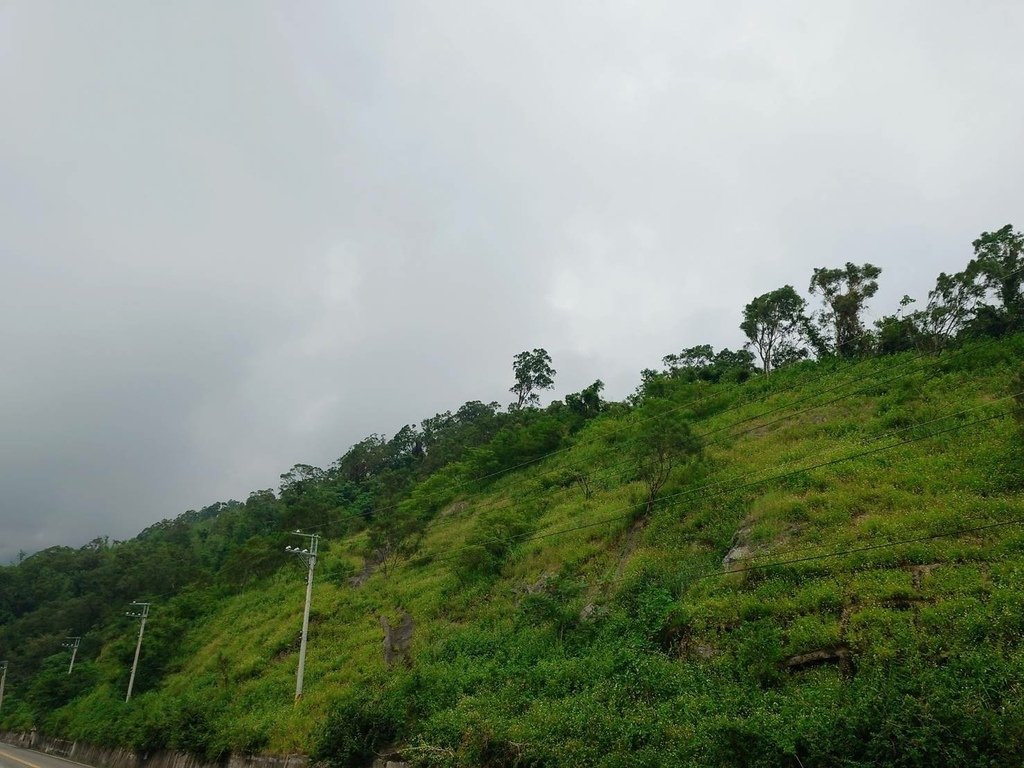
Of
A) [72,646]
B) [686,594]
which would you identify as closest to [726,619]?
[686,594]

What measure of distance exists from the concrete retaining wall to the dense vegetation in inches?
24.2

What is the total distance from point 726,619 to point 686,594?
245 cm

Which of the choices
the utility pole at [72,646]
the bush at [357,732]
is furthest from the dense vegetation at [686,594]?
the utility pole at [72,646]

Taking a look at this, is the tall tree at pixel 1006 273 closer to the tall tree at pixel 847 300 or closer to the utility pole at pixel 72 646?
the tall tree at pixel 847 300

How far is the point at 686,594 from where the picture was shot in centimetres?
1898

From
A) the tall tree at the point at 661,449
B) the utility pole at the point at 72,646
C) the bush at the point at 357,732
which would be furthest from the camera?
the utility pole at the point at 72,646

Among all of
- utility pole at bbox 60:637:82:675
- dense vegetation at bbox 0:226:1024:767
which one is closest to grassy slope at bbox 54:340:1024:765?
dense vegetation at bbox 0:226:1024:767

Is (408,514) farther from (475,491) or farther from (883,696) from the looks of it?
(883,696)

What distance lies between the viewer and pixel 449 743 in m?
16.8

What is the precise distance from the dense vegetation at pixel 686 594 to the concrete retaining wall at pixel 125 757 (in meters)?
0.62

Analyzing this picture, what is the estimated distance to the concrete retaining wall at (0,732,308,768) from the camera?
2223cm

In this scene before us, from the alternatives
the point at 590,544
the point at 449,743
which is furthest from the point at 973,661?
the point at 590,544

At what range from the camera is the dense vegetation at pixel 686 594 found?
1256cm

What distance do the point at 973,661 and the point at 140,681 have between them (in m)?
46.1
